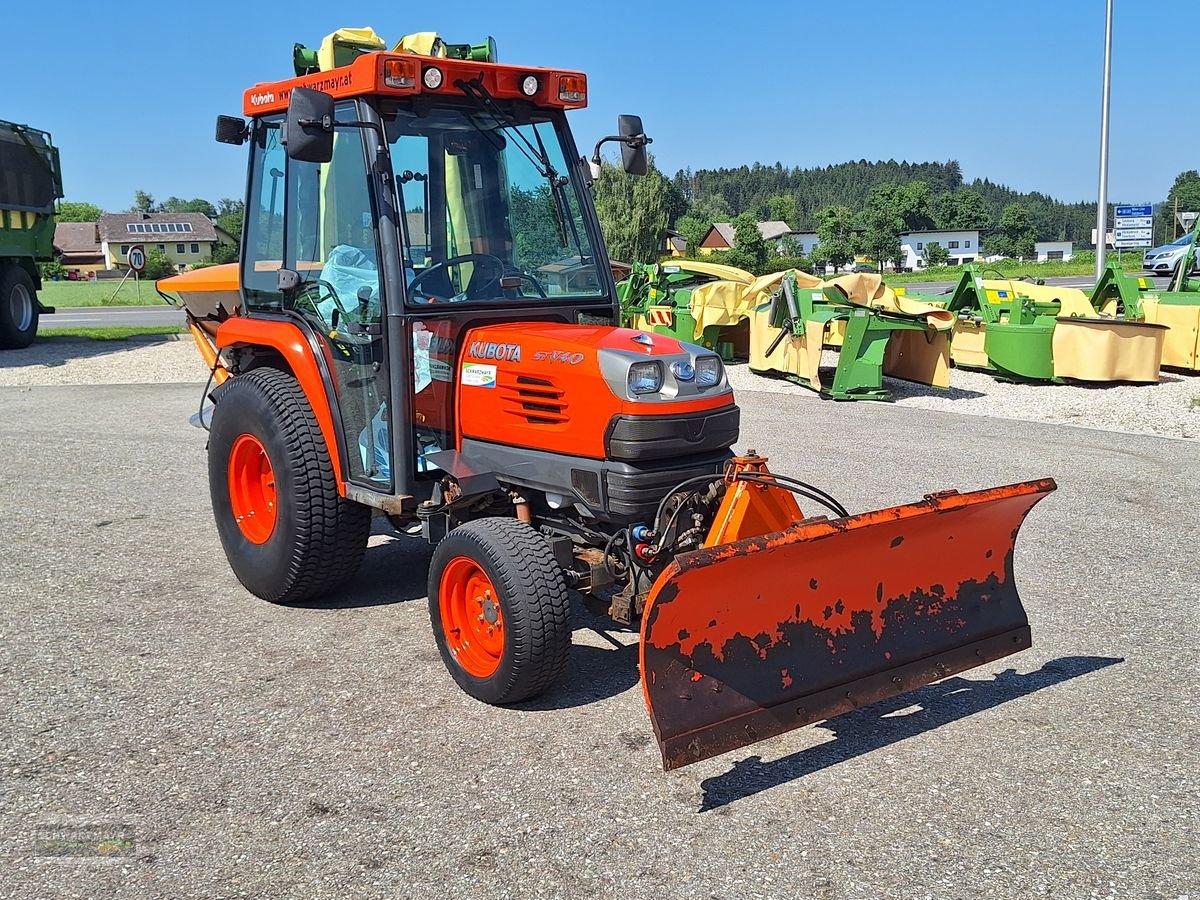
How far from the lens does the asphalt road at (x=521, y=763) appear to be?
3.24 meters

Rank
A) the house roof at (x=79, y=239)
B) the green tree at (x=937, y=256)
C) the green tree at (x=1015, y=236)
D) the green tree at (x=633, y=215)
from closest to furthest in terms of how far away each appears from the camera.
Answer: the green tree at (x=633, y=215) < the green tree at (x=937, y=256) < the house roof at (x=79, y=239) < the green tree at (x=1015, y=236)

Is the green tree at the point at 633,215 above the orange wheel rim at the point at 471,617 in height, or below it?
above

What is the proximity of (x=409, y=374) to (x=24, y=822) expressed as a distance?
7.24 ft

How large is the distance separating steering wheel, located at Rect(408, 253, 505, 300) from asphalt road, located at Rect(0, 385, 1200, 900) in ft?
5.44

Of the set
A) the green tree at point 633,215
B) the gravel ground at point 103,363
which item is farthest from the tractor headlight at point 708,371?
the green tree at point 633,215

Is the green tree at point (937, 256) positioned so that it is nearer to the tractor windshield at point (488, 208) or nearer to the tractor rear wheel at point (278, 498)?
the tractor windshield at point (488, 208)

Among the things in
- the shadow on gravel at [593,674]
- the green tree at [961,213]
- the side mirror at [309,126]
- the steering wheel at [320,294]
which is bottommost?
the shadow on gravel at [593,674]

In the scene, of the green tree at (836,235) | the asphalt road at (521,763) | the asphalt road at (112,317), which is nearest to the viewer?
the asphalt road at (521,763)

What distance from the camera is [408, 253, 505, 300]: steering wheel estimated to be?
4.85 m

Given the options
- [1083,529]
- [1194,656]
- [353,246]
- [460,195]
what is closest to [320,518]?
[353,246]

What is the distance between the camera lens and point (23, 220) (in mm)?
16516

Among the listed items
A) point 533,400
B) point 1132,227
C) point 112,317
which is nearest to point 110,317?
point 112,317

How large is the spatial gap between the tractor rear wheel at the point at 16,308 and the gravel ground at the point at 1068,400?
1076 cm

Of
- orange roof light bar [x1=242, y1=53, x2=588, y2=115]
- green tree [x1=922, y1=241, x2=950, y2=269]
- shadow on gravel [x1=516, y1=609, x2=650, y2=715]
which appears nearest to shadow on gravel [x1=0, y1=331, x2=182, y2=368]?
orange roof light bar [x1=242, y1=53, x2=588, y2=115]
